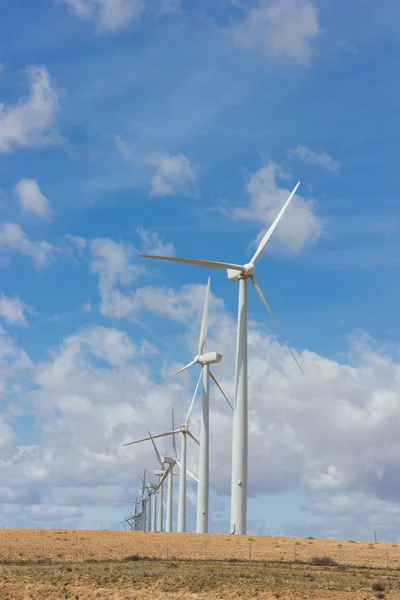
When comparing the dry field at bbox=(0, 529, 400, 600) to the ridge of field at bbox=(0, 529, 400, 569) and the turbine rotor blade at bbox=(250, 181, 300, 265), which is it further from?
the turbine rotor blade at bbox=(250, 181, 300, 265)

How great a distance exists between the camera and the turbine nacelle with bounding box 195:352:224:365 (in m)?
108

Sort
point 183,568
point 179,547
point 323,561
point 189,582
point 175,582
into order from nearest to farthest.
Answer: point 189,582 → point 175,582 → point 183,568 → point 323,561 → point 179,547

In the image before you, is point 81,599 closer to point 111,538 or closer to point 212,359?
point 111,538

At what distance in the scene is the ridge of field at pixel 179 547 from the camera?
62438mm

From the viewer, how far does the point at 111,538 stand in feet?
237

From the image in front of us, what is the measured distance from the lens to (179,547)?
6644cm

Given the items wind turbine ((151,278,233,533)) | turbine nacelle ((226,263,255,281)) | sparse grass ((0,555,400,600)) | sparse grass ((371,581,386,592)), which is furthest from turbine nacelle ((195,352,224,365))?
sparse grass ((371,581,386,592))

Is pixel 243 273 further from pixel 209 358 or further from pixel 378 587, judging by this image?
pixel 378 587

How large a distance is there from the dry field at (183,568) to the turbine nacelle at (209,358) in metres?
34.1

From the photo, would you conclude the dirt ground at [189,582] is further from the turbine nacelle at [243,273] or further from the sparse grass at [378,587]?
the turbine nacelle at [243,273]

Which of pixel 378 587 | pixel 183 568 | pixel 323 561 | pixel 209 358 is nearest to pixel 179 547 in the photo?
pixel 323 561

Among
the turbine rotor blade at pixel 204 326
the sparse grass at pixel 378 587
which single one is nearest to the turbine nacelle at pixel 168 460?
the turbine rotor blade at pixel 204 326

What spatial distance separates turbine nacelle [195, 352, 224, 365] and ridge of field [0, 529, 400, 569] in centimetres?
3385

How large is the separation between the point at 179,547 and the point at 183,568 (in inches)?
534
